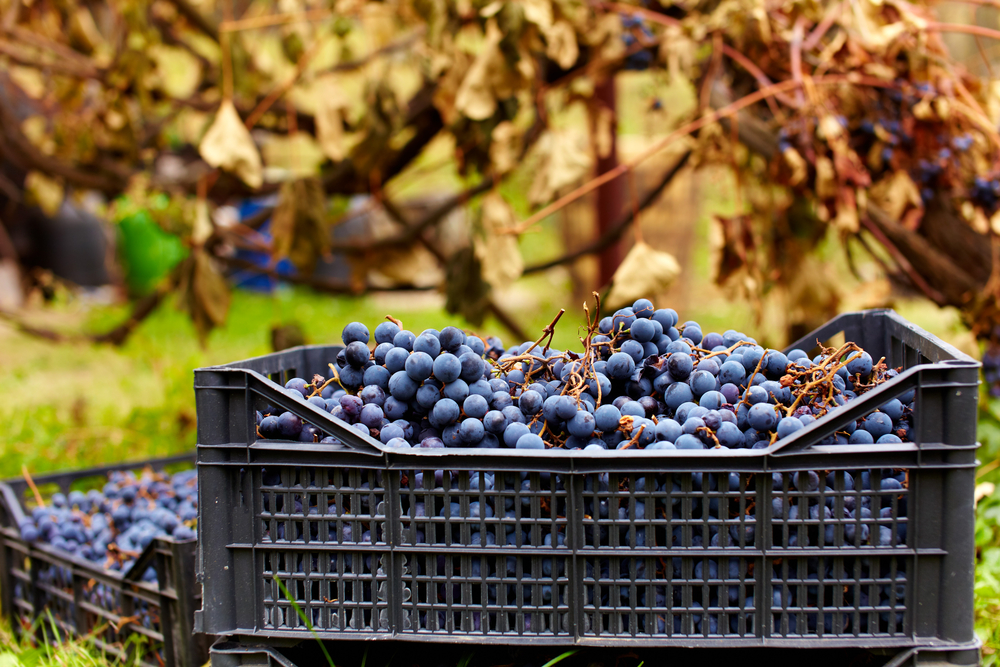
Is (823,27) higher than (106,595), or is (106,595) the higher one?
(823,27)

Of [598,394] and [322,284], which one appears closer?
[598,394]

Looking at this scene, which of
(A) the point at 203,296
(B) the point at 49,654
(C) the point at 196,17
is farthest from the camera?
(C) the point at 196,17

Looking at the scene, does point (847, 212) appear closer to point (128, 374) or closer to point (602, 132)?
point (602, 132)

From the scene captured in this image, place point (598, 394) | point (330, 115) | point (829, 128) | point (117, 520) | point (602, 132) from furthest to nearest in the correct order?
point (602, 132) < point (330, 115) < point (829, 128) < point (117, 520) < point (598, 394)

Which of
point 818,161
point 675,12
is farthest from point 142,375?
point 818,161

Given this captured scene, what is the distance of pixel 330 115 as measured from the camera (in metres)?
2.66

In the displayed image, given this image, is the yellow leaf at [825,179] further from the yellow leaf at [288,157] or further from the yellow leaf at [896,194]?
the yellow leaf at [288,157]

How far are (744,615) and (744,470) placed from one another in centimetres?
16

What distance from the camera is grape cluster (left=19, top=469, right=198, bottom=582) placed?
4.71 feet

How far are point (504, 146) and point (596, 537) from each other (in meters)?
1.72

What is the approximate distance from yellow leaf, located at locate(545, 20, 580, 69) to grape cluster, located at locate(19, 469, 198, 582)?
143 centimetres

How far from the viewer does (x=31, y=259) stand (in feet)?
21.6

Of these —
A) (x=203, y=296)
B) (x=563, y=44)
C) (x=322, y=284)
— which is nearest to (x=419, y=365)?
(x=563, y=44)

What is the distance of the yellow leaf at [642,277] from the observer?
1.90 meters
